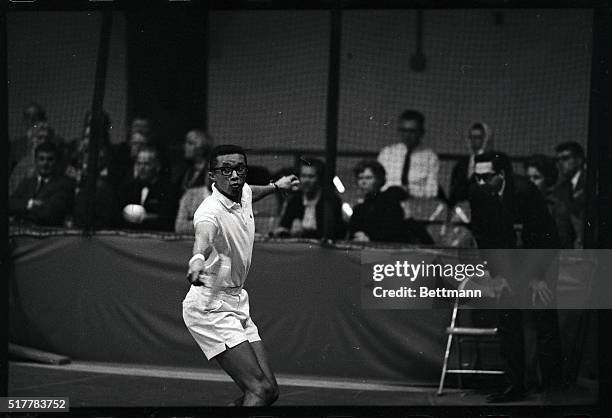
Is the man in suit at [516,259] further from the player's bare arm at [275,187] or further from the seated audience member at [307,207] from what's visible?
the player's bare arm at [275,187]

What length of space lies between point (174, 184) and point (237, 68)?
1.50 meters

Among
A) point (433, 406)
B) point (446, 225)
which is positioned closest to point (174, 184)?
point (446, 225)

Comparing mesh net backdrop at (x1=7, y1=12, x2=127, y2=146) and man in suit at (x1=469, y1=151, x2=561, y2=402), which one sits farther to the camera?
mesh net backdrop at (x1=7, y1=12, x2=127, y2=146)

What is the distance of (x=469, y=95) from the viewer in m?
10.1

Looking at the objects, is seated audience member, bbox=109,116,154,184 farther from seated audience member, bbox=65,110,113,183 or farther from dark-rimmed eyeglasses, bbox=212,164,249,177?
dark-rimmed eyeglasses, bbox=212,164,249,177

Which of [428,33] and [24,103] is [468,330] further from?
[24,103]

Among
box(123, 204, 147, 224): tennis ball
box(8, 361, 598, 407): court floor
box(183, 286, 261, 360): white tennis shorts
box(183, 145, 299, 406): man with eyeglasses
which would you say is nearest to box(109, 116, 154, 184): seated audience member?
box(123, 204, 147, 224): tennis ball

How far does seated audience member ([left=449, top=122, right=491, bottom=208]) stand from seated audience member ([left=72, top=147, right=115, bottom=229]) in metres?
2.82

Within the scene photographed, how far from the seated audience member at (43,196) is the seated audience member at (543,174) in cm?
379

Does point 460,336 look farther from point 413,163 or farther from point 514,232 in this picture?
point 413,163

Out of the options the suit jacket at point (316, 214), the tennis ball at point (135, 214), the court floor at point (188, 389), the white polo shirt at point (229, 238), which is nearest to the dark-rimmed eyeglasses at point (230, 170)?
the white polo shirt at point (229, 238)

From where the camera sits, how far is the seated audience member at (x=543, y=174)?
9188mm

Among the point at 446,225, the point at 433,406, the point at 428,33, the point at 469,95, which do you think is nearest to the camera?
the point at 433,406

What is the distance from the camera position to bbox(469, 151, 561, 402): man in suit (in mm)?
8516
